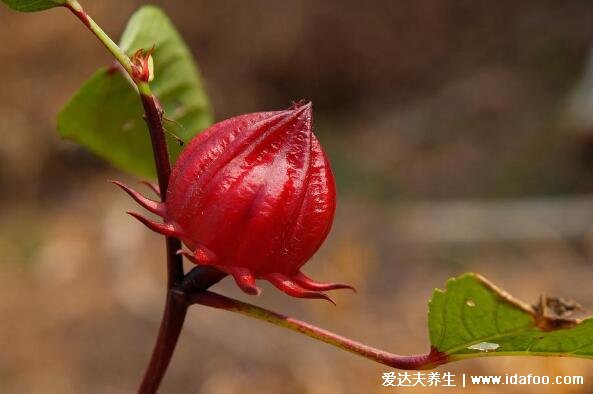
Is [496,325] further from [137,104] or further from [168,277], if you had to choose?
[137,104]

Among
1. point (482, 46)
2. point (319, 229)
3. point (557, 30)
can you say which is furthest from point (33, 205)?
point (319, 229)

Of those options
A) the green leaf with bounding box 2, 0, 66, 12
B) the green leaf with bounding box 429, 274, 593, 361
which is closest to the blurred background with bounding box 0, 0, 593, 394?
the green leaf with bounding box 429, 274, 593, 361

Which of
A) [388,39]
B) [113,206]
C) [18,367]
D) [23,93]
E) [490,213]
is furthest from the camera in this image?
[388,39]

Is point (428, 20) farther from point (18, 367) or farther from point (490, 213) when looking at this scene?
point (18, 367)

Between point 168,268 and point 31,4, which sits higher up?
point 31,4

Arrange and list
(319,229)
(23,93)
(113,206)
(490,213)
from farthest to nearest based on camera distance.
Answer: (23,93)
(113,206)
(490,213)
(319,229)

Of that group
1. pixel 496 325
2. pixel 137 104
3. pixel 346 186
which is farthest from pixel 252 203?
pixel 346 186

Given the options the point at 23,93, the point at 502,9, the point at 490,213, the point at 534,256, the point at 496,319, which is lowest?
the point at 496,319
